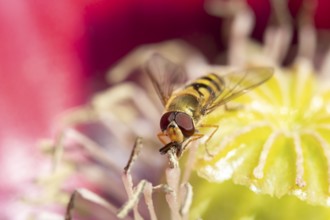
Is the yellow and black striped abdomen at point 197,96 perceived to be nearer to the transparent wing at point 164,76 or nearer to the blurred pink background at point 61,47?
the transparent wing at point 164,76

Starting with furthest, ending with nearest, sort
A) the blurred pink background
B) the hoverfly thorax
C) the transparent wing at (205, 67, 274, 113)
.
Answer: the blurred pink background < the transparent wing at (205, 67, 274, 113) < the hoverfly thorax

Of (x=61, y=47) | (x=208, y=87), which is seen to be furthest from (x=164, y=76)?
(x=61, y=47)

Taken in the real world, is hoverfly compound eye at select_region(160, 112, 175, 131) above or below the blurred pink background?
above

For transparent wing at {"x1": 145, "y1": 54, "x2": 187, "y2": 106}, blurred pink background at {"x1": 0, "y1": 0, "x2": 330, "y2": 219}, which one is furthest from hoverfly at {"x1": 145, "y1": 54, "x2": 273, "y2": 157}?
blurred pink background at {"x1": 0, "y1": 0, "x2": 330, "y2": 219}

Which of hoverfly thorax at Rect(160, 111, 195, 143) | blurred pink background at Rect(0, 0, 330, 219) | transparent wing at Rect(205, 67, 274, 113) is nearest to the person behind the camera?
hoverfly thorax at Rect(160, 111, 195, 143)

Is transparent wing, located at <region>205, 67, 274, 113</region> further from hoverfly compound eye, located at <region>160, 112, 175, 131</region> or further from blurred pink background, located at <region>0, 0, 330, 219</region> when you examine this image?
blurred pink background, located at <region>0, 0, 330, 219</region>

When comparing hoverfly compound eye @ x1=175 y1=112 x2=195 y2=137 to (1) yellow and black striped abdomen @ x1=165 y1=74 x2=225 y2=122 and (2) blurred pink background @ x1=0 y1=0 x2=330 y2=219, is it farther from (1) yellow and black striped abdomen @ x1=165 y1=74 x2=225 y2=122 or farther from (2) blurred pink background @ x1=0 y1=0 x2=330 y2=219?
(2) blurred pink background @ x1=0 y1=0 x2=330 y2=219

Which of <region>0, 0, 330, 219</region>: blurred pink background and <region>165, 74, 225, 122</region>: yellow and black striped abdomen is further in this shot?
<region>0, 0, 330, 219</region>: blurred pink background
